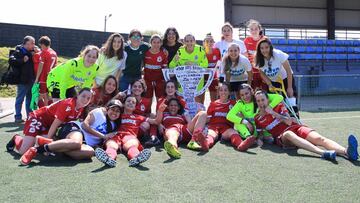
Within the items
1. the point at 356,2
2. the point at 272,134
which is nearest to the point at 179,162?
the point at 272,134

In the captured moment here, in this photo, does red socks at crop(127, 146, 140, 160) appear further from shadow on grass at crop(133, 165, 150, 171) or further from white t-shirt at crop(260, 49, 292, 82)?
white t-shirt at crop(260, 49, 292, 82)

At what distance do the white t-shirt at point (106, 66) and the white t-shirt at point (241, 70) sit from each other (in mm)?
1862

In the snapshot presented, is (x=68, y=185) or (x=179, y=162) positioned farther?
(x=179, y=162)

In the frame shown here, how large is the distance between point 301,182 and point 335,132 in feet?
11.3

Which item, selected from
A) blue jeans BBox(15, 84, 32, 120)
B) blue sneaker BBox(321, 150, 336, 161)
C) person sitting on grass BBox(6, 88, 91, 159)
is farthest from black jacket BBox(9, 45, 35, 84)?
blue sneaker BBox(321, 150, 336, 161)

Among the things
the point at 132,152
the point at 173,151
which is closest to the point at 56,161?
the point at 132,152

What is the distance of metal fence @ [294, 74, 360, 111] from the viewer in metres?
12.4

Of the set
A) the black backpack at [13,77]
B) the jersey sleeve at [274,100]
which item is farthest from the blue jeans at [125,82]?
the black backpack at [13,77]

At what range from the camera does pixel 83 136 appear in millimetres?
4730

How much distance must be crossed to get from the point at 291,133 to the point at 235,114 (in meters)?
0.92

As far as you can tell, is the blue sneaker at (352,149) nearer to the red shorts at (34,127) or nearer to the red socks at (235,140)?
the red socks at (235,140)

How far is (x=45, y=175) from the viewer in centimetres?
372

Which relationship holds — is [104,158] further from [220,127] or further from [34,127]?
[220,127]

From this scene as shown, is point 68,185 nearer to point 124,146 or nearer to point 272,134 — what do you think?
point 124,146
